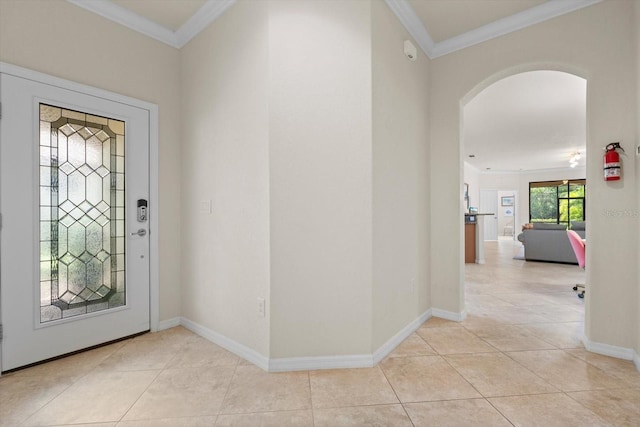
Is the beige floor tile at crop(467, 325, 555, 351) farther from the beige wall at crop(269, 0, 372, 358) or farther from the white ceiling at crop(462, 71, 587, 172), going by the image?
the white ceiling at crop(462, 71, 587, 172)

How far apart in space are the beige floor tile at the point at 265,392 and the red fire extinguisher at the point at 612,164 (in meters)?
2.64

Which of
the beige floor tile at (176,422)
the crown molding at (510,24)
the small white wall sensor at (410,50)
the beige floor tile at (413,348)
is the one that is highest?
the crown molding at (510,24)

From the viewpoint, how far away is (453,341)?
259 centimetres

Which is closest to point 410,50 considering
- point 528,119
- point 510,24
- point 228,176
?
point 510,24

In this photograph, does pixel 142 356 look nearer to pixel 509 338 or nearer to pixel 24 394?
pixel 24 394

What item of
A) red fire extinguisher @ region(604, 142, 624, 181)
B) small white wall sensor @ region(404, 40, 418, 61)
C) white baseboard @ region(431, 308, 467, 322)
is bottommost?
white baseboard @ region(431, 308, 467, 322)

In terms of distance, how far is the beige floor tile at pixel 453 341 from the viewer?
243cm

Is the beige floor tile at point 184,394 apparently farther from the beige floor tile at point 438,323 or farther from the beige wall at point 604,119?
the beige wall at point 604,119

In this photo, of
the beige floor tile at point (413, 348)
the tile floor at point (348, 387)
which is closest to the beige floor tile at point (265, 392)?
the tile floor at point (348, 387)

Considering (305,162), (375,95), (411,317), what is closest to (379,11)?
(375,95)

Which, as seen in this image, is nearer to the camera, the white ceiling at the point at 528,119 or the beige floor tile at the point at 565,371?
the beige floor tile at the point at 565,371

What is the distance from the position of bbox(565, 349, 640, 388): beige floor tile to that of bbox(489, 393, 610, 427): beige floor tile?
1.85 feet

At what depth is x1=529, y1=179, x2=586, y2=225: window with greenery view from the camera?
1072cm

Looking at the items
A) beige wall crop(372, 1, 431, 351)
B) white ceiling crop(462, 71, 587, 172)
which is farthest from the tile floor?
white ceiling crop(462, 71, 587, 172)
